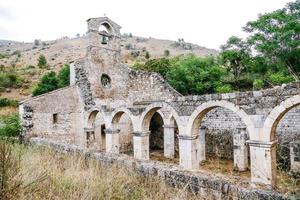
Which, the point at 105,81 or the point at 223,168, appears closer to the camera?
the point at 223,168

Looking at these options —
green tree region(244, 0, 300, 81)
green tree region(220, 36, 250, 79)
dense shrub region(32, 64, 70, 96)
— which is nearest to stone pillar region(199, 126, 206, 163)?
green tree region(244, 0, 300, 81)

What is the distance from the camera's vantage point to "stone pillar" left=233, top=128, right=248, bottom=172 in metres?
11.4

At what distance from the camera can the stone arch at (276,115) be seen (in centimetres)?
716

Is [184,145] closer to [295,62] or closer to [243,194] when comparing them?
[243,194]

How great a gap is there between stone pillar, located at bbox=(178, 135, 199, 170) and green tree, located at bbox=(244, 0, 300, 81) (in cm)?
1414

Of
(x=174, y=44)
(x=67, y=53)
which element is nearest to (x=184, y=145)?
(x=67, y=53)

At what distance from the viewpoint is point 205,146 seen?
1488 cm

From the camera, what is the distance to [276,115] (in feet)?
24.4

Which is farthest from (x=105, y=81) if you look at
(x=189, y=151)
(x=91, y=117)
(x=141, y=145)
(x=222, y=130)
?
(x=189, y=151)

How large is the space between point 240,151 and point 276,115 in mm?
4520

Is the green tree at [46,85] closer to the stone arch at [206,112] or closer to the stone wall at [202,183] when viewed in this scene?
the stone arch at [206,112]

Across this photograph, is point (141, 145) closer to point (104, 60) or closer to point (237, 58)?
point (104, 60)

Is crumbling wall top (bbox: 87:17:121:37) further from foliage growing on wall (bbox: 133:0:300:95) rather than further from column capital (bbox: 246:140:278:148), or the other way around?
column capital (bbox: 246:140:278:148)

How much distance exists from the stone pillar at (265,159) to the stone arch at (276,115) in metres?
0.24
